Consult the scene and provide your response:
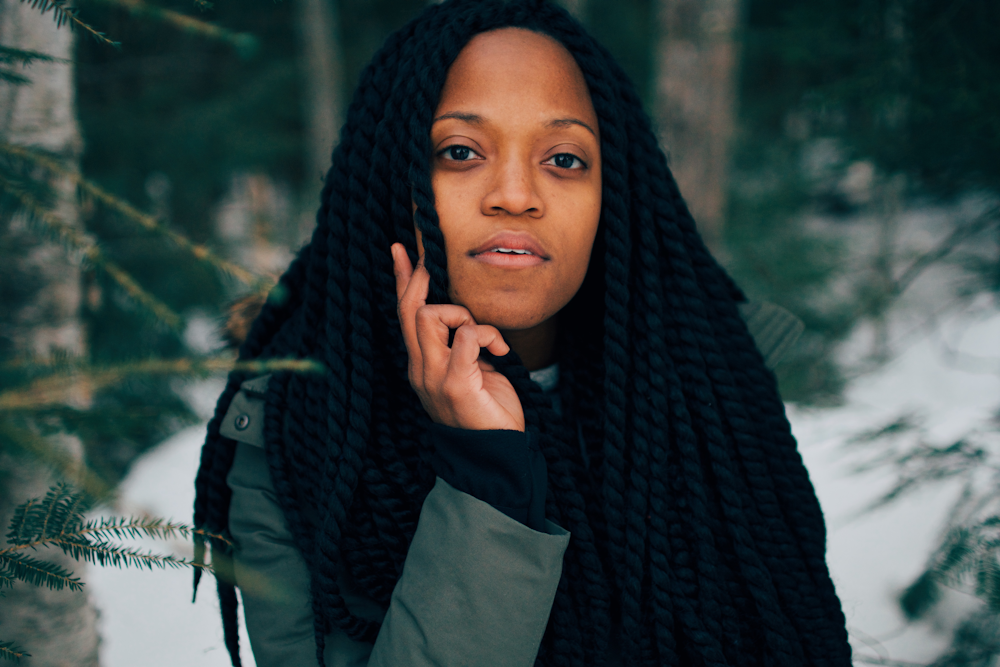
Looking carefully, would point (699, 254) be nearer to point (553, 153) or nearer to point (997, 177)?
point (553, 153)

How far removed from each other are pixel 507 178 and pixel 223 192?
700 cm

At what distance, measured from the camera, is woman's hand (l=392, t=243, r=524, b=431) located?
4.25ft

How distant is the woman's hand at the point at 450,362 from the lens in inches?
51.0

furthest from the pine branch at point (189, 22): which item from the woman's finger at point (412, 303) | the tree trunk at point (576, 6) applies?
the tree trunk at point (576, 6)

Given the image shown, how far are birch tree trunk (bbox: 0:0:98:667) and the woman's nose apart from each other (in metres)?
1.19

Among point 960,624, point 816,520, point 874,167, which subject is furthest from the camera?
point 874,167

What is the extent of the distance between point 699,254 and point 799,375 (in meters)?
2.21

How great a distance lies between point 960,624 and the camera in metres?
2.05

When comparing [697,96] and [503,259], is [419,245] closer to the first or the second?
[503,259]

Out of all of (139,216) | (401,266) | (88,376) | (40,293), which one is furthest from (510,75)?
(40,293)

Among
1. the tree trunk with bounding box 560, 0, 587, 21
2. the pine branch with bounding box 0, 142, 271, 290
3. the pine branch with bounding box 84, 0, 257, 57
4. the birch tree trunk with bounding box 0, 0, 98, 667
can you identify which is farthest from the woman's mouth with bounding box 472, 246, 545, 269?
the tree trunk with bounding box 560, 0, 587, 21

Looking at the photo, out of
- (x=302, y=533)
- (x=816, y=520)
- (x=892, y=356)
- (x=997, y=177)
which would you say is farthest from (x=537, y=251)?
(x=892, y=356)

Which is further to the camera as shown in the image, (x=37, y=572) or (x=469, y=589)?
(x=469, y=589)

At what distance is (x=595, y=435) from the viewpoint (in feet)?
5.39
